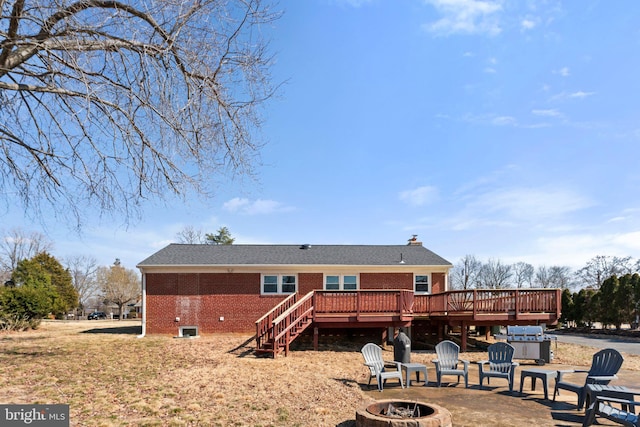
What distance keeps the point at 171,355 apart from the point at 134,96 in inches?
319

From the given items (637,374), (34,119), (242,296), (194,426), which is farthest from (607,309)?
(34,119)

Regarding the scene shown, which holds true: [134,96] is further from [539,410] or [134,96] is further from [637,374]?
[637,374]

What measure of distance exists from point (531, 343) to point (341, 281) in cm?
803

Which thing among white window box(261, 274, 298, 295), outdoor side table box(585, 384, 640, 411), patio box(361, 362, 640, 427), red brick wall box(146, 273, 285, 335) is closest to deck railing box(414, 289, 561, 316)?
patio box(361, 362, 640, 427)

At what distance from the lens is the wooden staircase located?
1323 cm

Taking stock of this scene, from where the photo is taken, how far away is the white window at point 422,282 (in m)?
19.3

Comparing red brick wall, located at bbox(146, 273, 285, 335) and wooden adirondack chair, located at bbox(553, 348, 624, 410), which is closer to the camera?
wooden adirondack chair, located at bbox(553, 348, 624, 410)

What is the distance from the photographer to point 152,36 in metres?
7.15

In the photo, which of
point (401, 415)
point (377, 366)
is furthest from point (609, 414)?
point (377, 366)

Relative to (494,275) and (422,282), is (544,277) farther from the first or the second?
(422,282)

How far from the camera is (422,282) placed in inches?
763

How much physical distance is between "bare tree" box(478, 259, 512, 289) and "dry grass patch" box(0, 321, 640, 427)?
5812 cm

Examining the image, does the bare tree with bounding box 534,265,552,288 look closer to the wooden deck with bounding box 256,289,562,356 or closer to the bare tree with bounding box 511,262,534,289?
the bare tree with bounding box 511,262,534,289

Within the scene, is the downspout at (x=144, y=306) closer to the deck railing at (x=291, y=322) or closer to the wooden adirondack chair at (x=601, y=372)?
the deck railing at (x=291, y=322)
